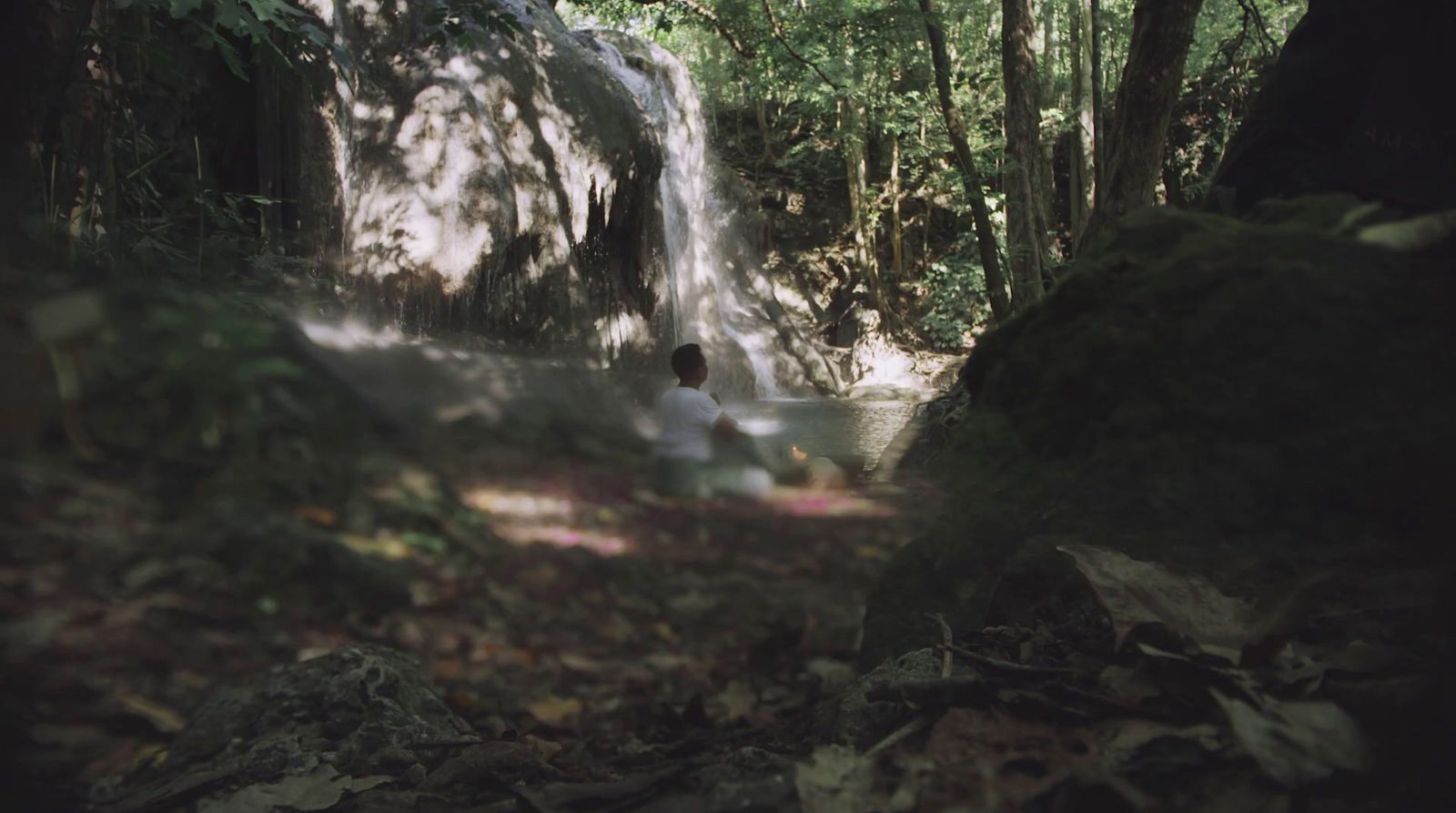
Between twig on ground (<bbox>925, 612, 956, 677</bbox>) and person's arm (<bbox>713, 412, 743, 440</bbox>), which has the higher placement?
person's arm (<bbox>713, 412, 743, 440</bbox>)

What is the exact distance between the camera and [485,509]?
59 cm

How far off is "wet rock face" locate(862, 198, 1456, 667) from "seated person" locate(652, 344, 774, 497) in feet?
1.23

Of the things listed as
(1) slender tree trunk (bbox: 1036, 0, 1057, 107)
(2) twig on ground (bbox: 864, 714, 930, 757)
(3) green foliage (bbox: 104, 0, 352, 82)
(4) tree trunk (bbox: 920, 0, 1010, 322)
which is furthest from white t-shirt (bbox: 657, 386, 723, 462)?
(1) slender tree trunk (bbox: 1036, 0, 1057, 107)

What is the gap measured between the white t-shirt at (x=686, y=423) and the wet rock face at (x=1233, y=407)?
40 centimetres

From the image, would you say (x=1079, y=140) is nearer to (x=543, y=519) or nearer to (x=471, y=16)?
(x=471, y=16)

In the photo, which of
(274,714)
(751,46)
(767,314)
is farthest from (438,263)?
(767,314)

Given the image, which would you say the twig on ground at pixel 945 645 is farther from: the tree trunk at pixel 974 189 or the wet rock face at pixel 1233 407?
the tree trunk at pixel 974 189

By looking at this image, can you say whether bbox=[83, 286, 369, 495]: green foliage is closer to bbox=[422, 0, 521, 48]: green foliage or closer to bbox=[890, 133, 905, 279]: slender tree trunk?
bbox=[422, 0, 521, 48]: green foliage

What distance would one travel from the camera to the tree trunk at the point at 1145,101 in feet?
12.5

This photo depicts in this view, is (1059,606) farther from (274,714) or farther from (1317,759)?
(274,714)

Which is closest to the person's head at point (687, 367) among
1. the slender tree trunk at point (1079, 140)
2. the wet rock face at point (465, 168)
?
the wet rock face at point (465, 168)

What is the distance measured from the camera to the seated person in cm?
71

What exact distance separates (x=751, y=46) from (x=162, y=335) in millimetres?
7610

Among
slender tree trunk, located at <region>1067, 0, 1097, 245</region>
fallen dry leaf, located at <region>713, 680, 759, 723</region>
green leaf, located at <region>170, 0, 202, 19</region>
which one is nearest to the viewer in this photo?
fallen dry leaf, located at <region>713, 680, 759, 723</region>
